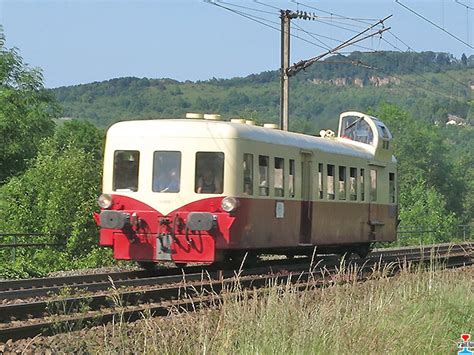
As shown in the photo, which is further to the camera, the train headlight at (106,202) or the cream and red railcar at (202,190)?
the train headlight at (106,202)

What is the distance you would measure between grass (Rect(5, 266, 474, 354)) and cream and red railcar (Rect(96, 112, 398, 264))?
597 cm

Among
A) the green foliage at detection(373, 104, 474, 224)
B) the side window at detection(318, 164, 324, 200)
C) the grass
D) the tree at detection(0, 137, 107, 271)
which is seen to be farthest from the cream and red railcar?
the green foliage at detection(373, 104, 474, 224)

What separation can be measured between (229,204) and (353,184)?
242 inches

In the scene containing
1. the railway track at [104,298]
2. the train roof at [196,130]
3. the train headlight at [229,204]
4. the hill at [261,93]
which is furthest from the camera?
the hill at [261,93]

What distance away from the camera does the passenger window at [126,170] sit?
17.2m

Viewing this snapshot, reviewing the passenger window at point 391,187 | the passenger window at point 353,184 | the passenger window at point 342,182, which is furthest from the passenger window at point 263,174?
the passenger window at point 391,187

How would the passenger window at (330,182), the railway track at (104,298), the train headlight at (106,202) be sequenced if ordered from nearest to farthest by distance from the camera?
the railway track at (104,298)
the train headlight at (106,202)
the passenger window at (330,182)

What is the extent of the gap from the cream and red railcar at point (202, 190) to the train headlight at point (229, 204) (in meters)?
0.02

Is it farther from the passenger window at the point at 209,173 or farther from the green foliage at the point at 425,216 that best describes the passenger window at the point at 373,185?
the green foliage at the point at 425,216

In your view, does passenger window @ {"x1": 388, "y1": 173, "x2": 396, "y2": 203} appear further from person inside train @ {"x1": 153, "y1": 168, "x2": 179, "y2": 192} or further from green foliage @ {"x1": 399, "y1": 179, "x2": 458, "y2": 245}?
green foliage @ {"x1": 399, "y1": 179, "x2": 458, "y2": 245}

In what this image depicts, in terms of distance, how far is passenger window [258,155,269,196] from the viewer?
682 inches

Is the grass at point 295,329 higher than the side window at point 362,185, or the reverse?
the side window at point 362,185

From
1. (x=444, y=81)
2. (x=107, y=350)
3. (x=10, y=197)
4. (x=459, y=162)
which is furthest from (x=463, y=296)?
(x=444, y=81)

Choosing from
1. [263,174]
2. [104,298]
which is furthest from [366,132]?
[104,298]
